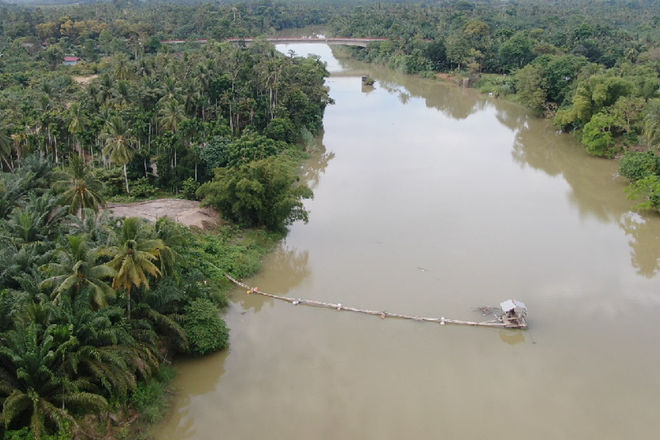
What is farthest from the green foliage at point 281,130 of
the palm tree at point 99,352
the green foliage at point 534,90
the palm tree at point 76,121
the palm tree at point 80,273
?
the palm tree at point 99,352

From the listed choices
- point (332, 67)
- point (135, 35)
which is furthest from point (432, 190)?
point (135, 35)

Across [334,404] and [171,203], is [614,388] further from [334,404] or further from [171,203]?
[171,203]

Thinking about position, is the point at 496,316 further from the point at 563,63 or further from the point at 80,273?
the point at 563,63

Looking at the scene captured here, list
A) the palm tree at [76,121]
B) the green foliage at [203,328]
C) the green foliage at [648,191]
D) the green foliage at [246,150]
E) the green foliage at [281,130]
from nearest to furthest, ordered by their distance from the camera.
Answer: the green foliage at [203,328] → the green foliage at [648,191] → the green foliage at [246,150] → the palm tree at [76,121] → the green foliage at [281,130]

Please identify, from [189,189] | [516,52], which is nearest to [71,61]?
[189,189]

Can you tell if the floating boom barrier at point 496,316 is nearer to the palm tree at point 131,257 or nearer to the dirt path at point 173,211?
the palm tree at point 131,257

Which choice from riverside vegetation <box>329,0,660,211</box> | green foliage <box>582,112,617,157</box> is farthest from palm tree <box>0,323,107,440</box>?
green foliage <box>582,112,617,157</box>

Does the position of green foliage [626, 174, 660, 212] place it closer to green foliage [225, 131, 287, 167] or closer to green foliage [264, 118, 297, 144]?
green foliage [225, 131, 287, 167]
